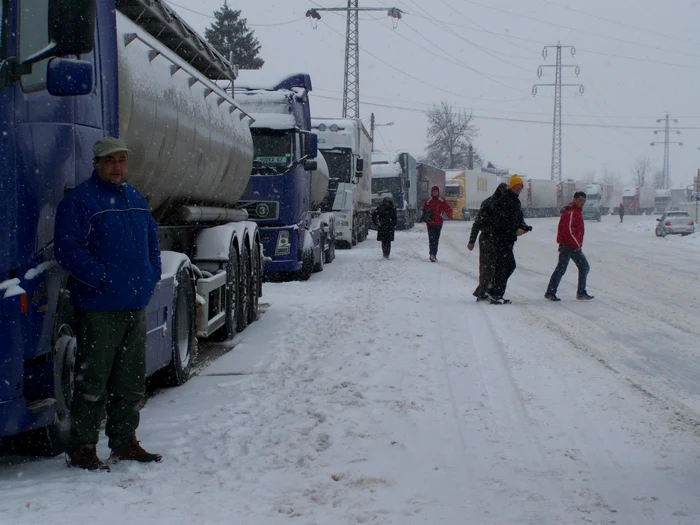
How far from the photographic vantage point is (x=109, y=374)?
5473mm

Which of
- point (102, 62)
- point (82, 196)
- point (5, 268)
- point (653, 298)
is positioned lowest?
point (653, 298)

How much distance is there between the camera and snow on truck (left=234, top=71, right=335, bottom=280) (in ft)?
56.2

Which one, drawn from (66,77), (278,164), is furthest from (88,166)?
(278,164)

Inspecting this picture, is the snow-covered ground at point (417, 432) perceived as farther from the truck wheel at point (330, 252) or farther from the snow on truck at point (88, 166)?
the truck wheel at point (330, 252)

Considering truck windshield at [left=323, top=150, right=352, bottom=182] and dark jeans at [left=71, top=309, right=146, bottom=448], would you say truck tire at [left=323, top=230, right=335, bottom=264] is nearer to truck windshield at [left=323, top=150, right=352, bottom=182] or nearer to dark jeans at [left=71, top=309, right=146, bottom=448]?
truck windshield at [left=323, top=150, right=352, bottom=182]

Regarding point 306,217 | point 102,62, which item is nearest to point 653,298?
point 306,217

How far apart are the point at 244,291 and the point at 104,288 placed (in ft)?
22.2

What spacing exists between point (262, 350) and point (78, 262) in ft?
16.7

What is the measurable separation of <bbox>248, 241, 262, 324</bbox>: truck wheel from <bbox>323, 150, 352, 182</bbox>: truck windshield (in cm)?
1559

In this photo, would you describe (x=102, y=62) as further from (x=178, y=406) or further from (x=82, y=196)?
(x=178, y=406)

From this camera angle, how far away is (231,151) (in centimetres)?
1153

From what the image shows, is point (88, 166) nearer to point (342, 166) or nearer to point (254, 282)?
point (254, 282)

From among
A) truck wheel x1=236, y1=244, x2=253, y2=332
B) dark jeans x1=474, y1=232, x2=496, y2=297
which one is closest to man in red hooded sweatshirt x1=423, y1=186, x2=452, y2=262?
dark jeans x1=474, y1=232, x2=496, y2=297

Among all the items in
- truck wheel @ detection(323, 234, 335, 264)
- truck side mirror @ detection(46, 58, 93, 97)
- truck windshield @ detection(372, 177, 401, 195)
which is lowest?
truck wheel @ detection(323, 234, 335, 264)
